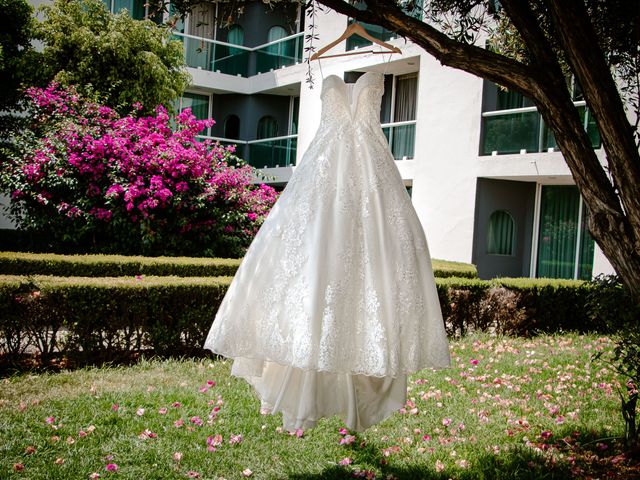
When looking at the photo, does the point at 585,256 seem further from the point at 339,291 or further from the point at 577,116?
the point at 339,291

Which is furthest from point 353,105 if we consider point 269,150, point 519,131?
point 269,150

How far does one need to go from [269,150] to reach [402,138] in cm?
533

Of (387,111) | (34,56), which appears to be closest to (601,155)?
(387,111)

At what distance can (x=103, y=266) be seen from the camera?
8.25m

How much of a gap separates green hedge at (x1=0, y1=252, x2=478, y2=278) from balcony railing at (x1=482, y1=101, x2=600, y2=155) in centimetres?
681

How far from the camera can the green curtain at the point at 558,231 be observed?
42.4ft

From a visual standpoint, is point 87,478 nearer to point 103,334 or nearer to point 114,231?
point 103,334

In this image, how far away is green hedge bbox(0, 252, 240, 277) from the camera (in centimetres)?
791

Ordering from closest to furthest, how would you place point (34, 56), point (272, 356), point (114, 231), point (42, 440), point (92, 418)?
point (272, 356) < point (42, 440) < point (92, 418) < point (114, 231) < point (34, 56)

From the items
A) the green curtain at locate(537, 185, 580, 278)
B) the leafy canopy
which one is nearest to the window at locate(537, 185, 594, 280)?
the green curtain at locate(537, 185, 580, 278)

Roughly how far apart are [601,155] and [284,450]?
9.39m

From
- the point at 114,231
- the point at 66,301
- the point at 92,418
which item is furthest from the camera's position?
the point at 114,231

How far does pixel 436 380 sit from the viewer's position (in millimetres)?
6035

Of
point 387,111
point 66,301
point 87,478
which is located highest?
point 387,111
